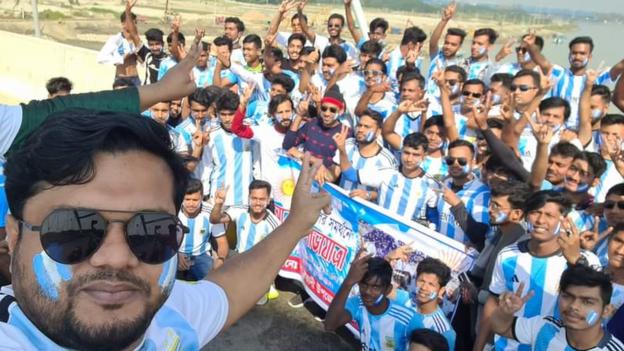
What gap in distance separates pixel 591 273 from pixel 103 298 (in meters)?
2.50

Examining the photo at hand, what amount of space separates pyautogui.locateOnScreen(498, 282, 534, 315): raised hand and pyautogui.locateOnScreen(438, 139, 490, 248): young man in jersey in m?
0.95

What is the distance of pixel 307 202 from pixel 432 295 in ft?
6.22

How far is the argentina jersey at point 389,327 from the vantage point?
3.59 m

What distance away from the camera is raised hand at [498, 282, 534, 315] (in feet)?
9.96

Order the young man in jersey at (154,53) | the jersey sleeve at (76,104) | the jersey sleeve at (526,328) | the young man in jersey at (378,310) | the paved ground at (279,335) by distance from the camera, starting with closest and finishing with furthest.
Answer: the jersey sleeve at (76,104) → the jersey sleeve at (526,328) → the young man in jersey at (378,310) → the paved ground at (279,335) → the young man in jersey at (154,53)

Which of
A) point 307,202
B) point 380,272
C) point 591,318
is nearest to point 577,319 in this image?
point 591,318

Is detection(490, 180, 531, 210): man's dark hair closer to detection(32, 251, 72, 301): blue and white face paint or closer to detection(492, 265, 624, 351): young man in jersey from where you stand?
detection(492, 265, 624, 351): young man in jersey

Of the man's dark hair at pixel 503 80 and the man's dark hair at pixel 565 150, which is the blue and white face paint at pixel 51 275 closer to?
the man's dark hair at pixel 565 150

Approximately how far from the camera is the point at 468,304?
12.5 feet

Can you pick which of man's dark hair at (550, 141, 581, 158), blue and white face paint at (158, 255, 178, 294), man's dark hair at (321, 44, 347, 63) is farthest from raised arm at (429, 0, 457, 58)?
blue and white face paint at (158, 255, 178, 294)

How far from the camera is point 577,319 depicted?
2.81m

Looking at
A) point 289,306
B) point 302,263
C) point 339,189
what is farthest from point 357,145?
point 289,306

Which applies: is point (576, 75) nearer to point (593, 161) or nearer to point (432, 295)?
point (593, 161)

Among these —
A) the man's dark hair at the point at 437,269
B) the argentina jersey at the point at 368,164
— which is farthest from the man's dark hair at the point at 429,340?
the argentina jersey at the point at 368,164
